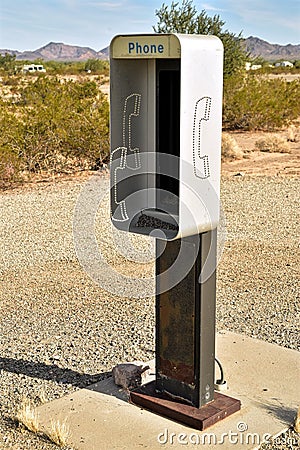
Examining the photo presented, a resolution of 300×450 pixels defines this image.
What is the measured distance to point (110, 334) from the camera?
249 inches

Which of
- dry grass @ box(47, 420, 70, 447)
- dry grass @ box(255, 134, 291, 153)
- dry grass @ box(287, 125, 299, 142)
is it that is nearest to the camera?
dry grass @ box(47, 420, 70, 447)

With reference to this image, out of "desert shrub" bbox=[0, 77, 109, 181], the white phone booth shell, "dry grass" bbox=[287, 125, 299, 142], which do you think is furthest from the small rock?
"dry grass" bbox=[287, 125, 299, 142]

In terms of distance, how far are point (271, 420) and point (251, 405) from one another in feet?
0.70

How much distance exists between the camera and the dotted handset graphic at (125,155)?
459 cm

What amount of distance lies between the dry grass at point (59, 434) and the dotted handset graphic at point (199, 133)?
5.26ft

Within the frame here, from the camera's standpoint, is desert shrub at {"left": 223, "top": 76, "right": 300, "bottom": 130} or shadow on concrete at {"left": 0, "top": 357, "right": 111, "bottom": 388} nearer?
shadow on concrete at {"left": 0, "top": 357, "right": 111, "bottom": 388}

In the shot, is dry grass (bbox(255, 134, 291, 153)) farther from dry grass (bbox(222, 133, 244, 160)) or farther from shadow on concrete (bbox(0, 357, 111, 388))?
shadow on concrete (bbox(0, 357, 111, 388))

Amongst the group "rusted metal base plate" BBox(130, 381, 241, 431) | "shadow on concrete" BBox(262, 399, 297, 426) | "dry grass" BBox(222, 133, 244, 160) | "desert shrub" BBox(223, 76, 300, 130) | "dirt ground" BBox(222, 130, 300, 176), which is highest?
"desert shrub" BBox(223, 76, 300, 130)

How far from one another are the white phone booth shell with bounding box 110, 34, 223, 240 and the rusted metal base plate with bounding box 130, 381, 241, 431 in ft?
3.43

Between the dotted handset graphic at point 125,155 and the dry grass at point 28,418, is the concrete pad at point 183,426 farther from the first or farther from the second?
the dotted handset graphic at point 125,155

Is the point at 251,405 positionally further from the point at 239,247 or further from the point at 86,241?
the point at 86,241

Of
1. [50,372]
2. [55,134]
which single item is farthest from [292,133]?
[50,372]

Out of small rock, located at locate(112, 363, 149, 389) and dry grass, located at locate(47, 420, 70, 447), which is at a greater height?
small rock, located at locate(112, 363, 149, 389)

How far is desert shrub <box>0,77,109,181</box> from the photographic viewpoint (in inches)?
582
